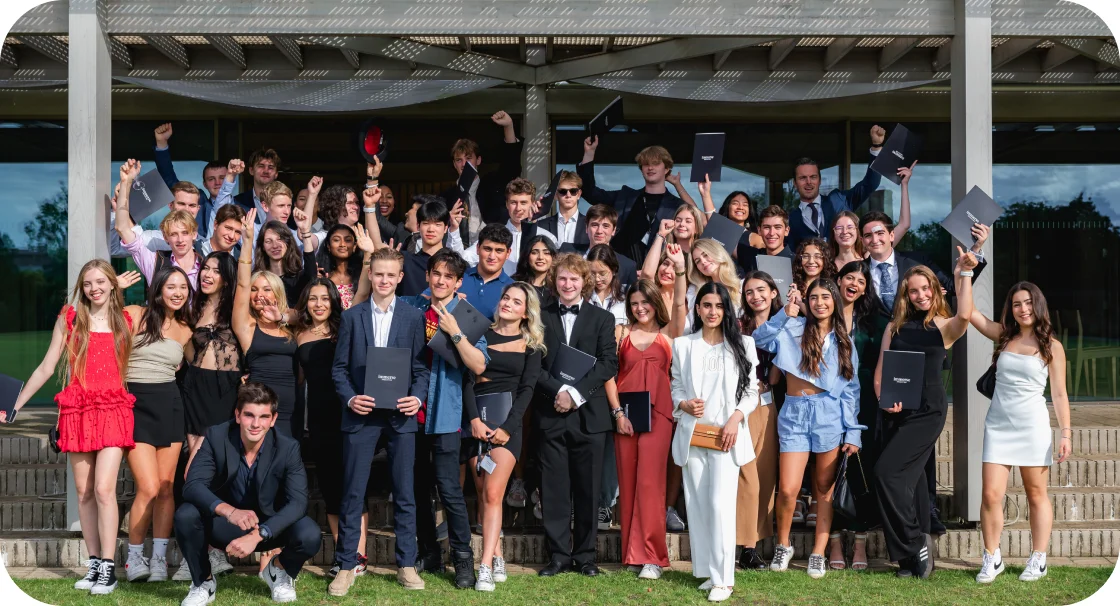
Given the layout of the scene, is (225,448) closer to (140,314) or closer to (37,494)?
(140,314)

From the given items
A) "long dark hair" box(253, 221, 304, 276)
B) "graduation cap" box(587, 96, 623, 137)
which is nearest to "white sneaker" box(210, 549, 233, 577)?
"long dark hair" box(253, 221, 304, 276)

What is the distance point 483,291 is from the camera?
5.97m

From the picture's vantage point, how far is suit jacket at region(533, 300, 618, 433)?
569 centimetres

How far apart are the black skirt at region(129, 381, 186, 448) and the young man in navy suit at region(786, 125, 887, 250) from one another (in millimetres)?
4390

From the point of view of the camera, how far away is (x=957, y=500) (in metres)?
6.52

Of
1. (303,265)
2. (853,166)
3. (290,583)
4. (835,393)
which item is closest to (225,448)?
(290,583)

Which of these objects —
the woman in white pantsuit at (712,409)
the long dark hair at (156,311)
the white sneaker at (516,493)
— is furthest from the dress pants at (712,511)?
the long dark hair at (156,311)

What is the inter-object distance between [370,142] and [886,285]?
3.66m

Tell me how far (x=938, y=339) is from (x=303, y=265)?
12.8 ft

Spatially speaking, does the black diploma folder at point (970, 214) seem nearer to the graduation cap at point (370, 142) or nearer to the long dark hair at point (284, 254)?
the graduation cap at point (370, 142)

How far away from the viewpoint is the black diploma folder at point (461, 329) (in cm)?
541

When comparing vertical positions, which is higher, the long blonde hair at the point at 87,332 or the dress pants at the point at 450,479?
the long blonde hair at the point at 87,332

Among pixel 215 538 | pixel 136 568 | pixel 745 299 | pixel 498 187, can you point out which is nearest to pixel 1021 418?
pixel 745 299

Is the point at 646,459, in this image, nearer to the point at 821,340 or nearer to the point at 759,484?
the point at 759,484
